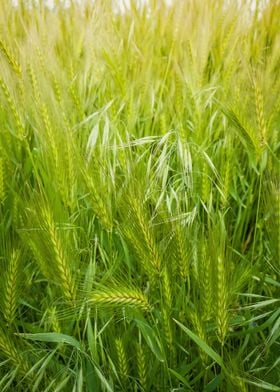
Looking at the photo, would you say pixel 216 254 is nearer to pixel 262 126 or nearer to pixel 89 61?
pixel 262 126

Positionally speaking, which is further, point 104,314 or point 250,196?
point 250,196

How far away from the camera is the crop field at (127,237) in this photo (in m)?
0.79

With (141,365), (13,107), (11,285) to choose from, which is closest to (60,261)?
(11,285)

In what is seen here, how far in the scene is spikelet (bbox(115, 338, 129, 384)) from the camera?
31.9 inches

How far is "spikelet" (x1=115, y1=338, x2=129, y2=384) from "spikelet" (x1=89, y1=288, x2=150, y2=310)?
7cm

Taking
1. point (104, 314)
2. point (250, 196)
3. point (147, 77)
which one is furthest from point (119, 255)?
point (147, 77)

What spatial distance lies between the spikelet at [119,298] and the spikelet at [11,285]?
0.11m

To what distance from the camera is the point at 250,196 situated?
1.12 m

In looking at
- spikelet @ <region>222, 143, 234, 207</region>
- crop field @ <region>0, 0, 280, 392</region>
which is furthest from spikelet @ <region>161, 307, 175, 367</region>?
spikelet @ <region>222, 143, 234, 207</region>

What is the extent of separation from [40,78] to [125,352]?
47cm

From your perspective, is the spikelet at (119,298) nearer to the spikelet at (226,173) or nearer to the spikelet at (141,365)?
the spikelet at (141,365)

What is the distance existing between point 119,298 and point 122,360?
0.36 ft

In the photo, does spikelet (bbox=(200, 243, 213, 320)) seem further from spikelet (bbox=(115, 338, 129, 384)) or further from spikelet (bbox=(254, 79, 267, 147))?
spikelet (bbox=(254, 79, 267, 147))

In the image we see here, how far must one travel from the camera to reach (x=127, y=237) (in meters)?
0.81
